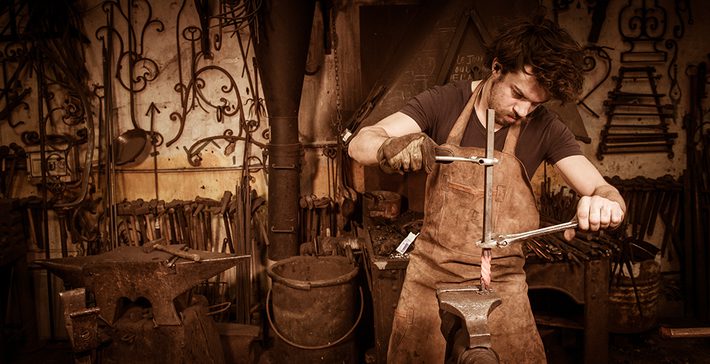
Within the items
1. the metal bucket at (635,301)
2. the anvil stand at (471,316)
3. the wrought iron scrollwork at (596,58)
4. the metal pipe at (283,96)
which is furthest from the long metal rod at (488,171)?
the wrought iron scrollwork at (596,58)

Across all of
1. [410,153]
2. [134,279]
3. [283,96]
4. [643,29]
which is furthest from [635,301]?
[134,279]

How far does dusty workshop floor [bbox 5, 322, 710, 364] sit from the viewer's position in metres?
3.66

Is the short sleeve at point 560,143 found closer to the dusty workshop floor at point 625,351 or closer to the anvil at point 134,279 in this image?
the dusty workshop floor at point 625,351

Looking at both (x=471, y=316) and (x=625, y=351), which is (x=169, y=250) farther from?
(x=625, y=351)

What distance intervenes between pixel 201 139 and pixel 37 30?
1596mm

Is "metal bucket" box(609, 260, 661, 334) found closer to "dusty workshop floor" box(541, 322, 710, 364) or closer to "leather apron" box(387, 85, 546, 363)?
"dusty workshop floor" box(541, 322, 710, 364)

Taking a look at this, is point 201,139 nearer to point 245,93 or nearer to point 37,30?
point 245,93

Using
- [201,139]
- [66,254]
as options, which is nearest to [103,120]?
[201,139]

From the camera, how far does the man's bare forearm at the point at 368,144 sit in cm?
179

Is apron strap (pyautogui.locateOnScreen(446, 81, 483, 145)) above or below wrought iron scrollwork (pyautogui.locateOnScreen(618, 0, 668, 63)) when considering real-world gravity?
below

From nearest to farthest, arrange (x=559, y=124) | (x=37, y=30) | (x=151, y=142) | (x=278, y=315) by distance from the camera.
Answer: (x=559, y=124) → (x=278, y=315) → (x=37, y=30) → (x=151, y=142)

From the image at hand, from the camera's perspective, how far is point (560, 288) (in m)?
3.02

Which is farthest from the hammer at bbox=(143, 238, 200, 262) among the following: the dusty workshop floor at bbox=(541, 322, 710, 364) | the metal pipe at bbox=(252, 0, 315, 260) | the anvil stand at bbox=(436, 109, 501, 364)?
the dusty workshop floor at bbox=(541, 322, 710, 364)

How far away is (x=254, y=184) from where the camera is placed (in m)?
→ 4.25
